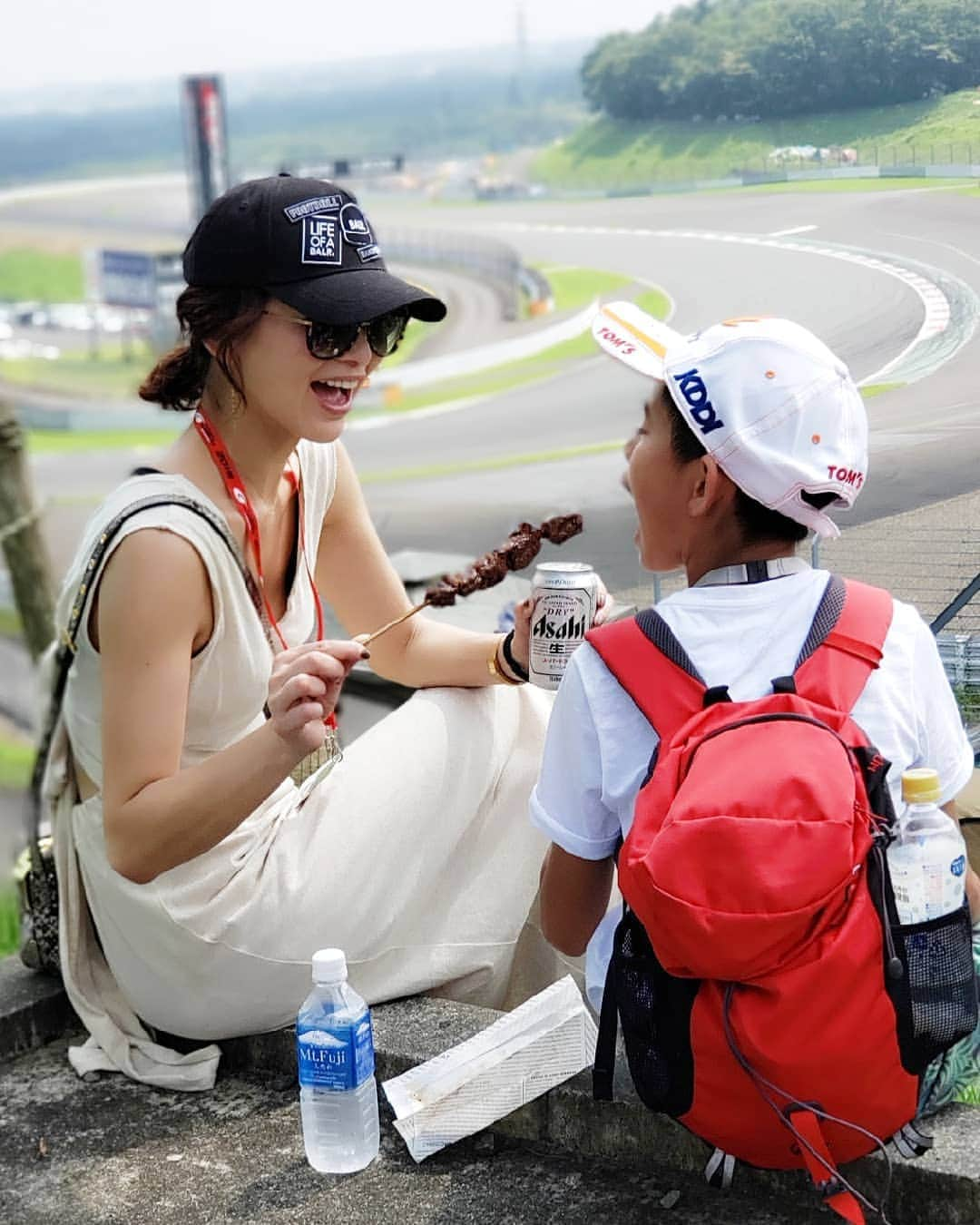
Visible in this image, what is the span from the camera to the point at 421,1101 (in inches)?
101

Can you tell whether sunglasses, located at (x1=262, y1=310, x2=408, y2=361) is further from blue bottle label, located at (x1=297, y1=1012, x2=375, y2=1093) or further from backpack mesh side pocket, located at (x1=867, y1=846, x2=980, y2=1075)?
backpack mesh side pocket, located at (x1=867, y1=846, x2=980, y2=1075)

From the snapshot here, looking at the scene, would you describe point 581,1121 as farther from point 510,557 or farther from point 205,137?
point 205,137

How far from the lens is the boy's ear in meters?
2.12

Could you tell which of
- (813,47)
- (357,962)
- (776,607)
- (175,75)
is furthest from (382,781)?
(175,75)

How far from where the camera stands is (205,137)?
27.6ft

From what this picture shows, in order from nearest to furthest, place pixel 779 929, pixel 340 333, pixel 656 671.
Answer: pixel 779 929
pixel 656 671
pixel 340 333

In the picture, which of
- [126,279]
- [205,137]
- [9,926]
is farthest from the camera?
[126,279]

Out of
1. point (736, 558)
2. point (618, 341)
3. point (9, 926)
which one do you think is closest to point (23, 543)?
point (9, 926)

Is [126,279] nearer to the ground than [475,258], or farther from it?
nearer to the ground

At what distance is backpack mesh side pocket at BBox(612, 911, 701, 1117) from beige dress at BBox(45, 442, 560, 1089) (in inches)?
30.3

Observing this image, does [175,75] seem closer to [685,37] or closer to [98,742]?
[685,37]

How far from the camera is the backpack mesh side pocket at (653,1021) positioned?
2.02 m

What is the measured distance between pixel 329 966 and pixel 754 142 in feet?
7.11

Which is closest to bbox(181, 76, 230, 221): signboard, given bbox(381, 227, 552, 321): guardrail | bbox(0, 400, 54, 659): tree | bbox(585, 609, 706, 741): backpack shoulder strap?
bbox(0, 400, 54, 659): tree
